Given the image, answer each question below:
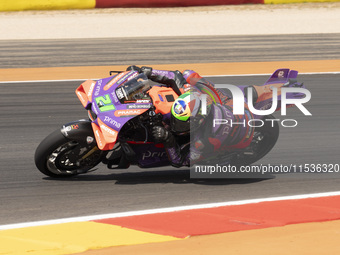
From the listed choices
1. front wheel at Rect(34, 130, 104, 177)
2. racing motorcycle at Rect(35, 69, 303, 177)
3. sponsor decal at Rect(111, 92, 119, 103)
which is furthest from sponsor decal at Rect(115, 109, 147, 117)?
front wheel at Rect(34, 130, 104, 177)

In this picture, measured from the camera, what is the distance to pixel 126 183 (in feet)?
25.6

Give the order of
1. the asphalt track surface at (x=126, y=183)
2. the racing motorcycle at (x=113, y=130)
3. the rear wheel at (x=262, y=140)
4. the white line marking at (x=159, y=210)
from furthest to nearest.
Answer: the rear wheel at (x=262, y=140), the racing motorcycle at (x=113, y=130), the asphalt track surface at (x=126, y=183), the white line marking at (x=159, y=210)

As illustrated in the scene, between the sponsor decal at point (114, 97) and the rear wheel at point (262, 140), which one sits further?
the rear wheel at point (262, 140)

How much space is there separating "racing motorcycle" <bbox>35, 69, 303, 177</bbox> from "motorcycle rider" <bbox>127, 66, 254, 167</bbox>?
0.11 metres

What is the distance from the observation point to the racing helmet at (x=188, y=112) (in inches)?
287

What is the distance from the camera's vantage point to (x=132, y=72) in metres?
7.55

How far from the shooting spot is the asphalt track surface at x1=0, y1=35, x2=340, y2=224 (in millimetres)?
6953

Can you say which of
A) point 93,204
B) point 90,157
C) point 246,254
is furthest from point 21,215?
point 246,254

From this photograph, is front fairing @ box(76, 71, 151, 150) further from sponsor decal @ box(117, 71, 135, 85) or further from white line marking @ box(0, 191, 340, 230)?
white line marking @ box(0, 191, 340, 230)

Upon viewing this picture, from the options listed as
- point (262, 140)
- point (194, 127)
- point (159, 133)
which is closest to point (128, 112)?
point (159, 133)

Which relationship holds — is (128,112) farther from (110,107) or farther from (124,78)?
(124,78)

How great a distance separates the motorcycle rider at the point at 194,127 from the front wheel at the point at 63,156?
0.80m

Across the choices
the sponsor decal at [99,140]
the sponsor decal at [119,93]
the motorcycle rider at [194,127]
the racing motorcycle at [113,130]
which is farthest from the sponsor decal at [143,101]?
the sponsor decal at [99,140]

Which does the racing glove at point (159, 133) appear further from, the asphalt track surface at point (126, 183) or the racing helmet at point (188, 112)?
the asphalt track surface at point (126, 183)
